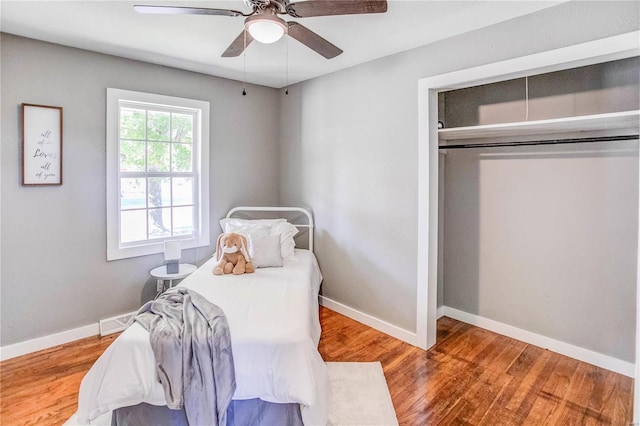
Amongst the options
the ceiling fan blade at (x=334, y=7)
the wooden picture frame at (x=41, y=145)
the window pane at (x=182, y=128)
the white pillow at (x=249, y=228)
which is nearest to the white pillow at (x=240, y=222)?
the white pillow at (x=249, y=228)

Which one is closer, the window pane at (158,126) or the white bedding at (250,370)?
the white bedding at (250,370)

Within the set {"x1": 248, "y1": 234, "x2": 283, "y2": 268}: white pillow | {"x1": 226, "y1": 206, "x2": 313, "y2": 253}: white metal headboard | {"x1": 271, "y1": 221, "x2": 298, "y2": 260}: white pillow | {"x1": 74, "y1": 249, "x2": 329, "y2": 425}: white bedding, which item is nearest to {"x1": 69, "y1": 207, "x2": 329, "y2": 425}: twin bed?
{"x1": 74, "y1": 249, "x2": 329, "y2": 425}: white bedding

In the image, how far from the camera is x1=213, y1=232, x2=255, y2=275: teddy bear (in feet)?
9.34

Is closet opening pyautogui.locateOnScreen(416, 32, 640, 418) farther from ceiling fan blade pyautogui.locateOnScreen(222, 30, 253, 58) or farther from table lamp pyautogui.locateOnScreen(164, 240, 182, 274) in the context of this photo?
table lamp pyautogui.locateOnScreen(164, 240, 182, 274)

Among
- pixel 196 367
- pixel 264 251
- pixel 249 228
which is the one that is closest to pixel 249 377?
pixel 196 367

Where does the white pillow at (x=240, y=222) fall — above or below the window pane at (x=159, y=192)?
below

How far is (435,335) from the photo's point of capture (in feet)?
9.86

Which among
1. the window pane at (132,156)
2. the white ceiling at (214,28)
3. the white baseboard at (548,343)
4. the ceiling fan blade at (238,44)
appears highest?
the white ceiling at (214,28)

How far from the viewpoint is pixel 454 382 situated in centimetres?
242

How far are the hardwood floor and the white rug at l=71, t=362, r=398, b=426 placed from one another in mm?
77

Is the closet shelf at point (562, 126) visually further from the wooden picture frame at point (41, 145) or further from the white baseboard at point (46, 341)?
the white baseboard at point (46, 341)

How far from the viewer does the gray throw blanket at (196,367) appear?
1688 millimetres

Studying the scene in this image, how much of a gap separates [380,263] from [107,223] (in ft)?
8.42

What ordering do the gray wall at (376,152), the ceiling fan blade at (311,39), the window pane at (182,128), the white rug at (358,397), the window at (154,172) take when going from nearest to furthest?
1. the ceiling fan blade at (311,39)
2. the white rug at (358,397)
3. the gray wall at (376,152)
4. the window at (154,172)
5. the window pane at (182,128)
